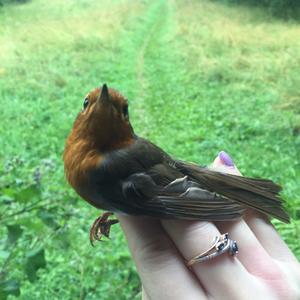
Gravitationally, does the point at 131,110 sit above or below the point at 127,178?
above

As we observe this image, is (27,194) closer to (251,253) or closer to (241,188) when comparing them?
(241,188)

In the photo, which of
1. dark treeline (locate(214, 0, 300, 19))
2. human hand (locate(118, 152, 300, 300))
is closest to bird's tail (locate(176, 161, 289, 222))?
human hand (locate(118, 152, 300, 300))

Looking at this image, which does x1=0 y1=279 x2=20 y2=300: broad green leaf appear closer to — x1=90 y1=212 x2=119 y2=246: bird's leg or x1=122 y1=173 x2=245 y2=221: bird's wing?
x1=90 y1=212 x2=119 y2=246: bird's leg

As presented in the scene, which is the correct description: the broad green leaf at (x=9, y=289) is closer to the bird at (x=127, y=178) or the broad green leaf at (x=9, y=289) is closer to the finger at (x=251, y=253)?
the bird at (x=127, y=178)

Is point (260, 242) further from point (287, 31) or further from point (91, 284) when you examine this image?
point (287, 31)

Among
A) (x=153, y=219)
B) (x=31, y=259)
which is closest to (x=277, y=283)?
(x=153, y=219)

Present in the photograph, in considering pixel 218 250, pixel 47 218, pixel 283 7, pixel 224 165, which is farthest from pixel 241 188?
pixel 283 7
